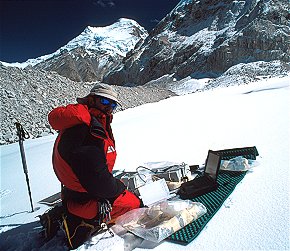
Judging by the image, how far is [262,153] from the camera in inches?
143

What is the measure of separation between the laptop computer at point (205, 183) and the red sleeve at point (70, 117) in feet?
4.08

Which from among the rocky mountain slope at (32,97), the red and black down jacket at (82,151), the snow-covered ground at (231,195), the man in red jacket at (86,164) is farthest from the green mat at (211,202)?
the rocky mountain slope at (32,97)

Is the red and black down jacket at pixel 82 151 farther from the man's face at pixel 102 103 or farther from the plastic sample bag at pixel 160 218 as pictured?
the plastic sample bag at pixel 160 218

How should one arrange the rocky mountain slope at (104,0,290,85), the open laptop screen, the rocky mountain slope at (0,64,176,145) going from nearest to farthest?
1. the open laptop screen
2. the rocky mountain slope at (0,64,176,145)
3. the rocky mountain slope at (104,0,290,85)

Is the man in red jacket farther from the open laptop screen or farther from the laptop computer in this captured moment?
the open laptop screen

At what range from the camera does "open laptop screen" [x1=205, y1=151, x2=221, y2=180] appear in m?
2.87

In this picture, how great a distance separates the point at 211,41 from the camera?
50562mm

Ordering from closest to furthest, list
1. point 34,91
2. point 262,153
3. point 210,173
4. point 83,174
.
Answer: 1. point 83,174
2. point 210,173
3. point 262,153
4. point 34,91

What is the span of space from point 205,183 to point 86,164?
1.34m

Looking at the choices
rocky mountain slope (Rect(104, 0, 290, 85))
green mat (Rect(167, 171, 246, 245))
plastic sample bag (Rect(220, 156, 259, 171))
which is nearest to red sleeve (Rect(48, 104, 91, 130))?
green mat (Rect(167, 171, 246, 245))

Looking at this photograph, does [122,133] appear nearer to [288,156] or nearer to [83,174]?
[288,156]

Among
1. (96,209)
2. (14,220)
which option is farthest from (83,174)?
(14,220)

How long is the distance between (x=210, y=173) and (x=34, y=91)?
1229cm

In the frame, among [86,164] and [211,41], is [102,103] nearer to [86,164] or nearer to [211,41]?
[86,164]
